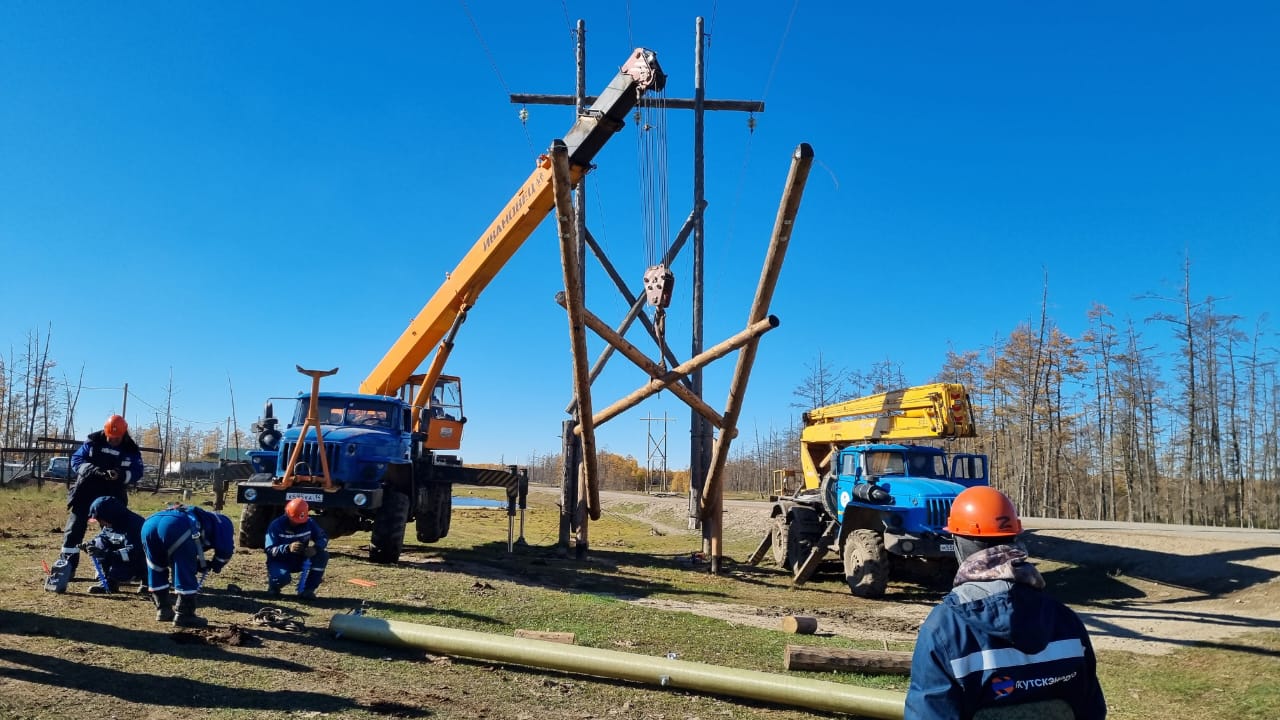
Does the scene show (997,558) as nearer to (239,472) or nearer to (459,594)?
(459,594)

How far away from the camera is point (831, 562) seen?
52.0ft

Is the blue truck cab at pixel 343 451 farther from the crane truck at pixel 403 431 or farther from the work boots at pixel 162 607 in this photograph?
the work boots at pixel 162 607

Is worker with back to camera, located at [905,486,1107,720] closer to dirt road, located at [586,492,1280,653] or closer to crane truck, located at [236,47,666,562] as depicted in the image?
dirt road, located at [586,492,1280,653]

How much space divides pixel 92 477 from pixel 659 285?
744 centimetres

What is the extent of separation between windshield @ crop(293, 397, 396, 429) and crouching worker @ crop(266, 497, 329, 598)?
4.70m

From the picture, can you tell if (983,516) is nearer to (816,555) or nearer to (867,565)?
(867,565)

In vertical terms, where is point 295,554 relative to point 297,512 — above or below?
below

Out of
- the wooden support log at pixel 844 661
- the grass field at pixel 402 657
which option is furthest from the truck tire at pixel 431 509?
the wooden support log at pixel 844 661

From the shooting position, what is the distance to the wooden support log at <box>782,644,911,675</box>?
7.15m

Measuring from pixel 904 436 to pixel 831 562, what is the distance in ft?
9.20

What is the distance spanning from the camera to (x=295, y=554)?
875 cm

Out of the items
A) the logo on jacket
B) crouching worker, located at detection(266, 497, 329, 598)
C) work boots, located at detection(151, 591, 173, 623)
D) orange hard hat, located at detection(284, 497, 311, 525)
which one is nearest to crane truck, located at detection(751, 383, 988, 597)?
crouching worker, located at detection(266, 497, 329, 598)

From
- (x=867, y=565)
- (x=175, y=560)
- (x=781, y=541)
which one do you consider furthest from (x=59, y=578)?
(x=781, y=541)

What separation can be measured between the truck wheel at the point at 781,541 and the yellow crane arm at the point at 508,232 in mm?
7412
